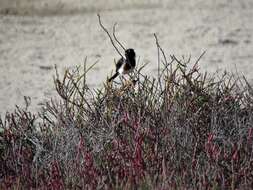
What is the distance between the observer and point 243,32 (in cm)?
1177

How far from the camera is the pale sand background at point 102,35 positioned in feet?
35.1

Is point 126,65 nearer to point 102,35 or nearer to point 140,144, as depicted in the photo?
point 140,144

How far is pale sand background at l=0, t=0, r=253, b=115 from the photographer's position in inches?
422

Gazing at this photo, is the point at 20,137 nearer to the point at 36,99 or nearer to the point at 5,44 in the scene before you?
the point at 36,99

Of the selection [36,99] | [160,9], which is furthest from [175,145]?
[160,9]

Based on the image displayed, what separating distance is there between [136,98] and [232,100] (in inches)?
27.2

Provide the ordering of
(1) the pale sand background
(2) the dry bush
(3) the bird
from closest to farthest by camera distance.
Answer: (2) the dry bush → (3) the bird → (1) the pale sand background

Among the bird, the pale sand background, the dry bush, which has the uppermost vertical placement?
the pale sand background

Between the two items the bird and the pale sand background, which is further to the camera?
the pale sand background

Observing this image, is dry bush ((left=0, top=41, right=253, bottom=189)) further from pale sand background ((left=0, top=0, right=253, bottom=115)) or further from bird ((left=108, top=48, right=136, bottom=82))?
pale sand background ((left=0, top=0, right=253, bottom=115))

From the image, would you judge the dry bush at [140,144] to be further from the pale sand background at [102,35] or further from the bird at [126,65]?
the pale sand background at [102,35]

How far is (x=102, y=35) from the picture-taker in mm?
12234

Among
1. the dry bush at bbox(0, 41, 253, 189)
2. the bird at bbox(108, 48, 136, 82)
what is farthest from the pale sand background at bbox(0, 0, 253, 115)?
the dry bush at bbox(0, 41, 253, 189)

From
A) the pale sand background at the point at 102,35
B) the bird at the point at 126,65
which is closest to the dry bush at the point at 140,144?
the bird at the point at 126,65
